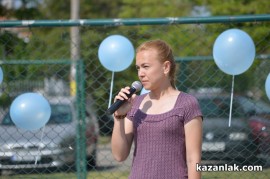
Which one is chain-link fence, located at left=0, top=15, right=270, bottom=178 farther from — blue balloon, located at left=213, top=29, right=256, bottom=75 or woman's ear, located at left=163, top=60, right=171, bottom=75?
woman's ear, located at left=163, top=60, right=171, bottom=75

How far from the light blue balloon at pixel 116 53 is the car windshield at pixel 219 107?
1319mm

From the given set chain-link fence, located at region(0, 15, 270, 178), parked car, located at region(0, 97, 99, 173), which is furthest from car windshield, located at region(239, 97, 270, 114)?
parked car, located at region(0, 97, 99, 173)

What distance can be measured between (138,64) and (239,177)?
219 centimetres

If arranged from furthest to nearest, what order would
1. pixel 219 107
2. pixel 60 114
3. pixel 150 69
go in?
pixel 60 114
pixel 219 107
pixel 150 69

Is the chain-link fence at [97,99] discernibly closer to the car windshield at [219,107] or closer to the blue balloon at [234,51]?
the car windshield at [219,107]

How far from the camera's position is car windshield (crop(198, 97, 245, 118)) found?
5.95 meters

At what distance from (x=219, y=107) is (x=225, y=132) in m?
0.42

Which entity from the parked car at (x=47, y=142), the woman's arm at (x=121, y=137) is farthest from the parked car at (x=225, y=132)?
the woman's arm at (x=121, y=137)

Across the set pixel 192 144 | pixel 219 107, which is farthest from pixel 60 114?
pixel 192 144

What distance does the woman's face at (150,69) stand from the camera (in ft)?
10.2

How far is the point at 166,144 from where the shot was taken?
3049 millimetres

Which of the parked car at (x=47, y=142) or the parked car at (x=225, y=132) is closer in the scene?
the parked car at (x=47, y=142)

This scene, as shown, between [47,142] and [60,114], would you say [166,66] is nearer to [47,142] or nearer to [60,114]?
[47,142]

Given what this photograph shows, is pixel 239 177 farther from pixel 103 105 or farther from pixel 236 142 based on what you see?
pixel 103 105
